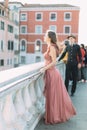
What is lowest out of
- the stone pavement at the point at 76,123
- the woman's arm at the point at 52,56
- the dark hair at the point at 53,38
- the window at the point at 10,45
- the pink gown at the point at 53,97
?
the window at the point at 10,45

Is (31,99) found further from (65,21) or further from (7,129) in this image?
(65,21)

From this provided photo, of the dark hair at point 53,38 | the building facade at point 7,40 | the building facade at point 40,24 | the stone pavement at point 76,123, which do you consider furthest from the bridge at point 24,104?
the building facade at point 40,24

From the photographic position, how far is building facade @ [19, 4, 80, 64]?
6156cm

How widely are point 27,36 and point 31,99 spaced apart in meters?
58.9

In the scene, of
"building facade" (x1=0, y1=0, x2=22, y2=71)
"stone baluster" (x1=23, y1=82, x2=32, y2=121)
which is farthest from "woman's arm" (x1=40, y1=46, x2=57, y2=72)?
"building facade" (x1=0, y1=0, x2=22, y2=71)

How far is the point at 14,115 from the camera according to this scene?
3.09 meters

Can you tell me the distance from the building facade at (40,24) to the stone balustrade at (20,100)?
56709 mm

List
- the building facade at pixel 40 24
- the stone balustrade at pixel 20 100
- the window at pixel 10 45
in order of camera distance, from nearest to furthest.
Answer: the stone balustrade at pixel 20 100
the window at pixel 10 45
the building facade at pixel 40 24

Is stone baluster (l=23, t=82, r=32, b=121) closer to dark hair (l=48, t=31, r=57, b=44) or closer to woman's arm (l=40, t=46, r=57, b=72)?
woman's arm (l=40, t=46, r=57, b=72)

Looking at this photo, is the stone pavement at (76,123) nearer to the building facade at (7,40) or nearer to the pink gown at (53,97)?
the pink gown at (53,97)

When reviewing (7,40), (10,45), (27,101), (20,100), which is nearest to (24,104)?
(27,101)

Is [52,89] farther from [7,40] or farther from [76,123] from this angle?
[7,40]

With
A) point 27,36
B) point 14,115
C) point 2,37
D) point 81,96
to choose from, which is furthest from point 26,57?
point 14,115

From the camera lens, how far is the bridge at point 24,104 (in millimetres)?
2885
